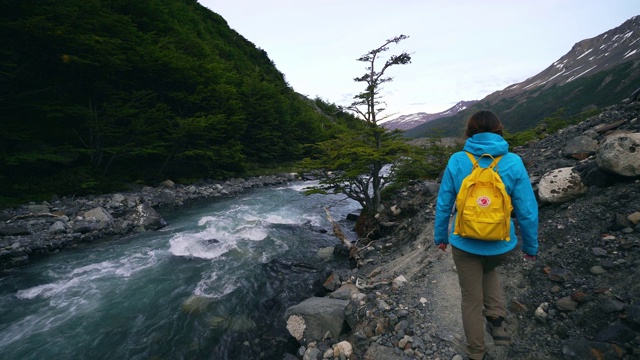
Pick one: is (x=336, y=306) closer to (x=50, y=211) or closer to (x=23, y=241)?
(x=23, y=241)

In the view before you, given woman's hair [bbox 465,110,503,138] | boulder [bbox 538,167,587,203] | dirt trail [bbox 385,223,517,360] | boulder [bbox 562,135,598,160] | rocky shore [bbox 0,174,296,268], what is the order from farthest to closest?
rocky shore [bbox 0,174,296,268] → boulder [bbox 562,135,598,160] → boulder [bbox 538,167,587,203] → dirt trail [bbox 385,223,517,360] → woman's hair [bbox 465,110,503,138]

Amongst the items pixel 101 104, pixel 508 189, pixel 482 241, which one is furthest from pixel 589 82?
pixel 101 104

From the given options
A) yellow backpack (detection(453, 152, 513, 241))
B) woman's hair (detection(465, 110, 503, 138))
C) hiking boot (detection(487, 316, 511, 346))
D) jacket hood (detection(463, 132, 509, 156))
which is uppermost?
woman's hair (detection(465, 110, 503, 138))

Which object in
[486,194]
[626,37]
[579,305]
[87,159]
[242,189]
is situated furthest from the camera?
[626,37]

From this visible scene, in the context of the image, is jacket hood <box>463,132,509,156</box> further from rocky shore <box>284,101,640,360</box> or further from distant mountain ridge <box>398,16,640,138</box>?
distant mountain ridge <box>398,16,640,138</box>

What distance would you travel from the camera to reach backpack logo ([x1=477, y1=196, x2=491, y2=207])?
87.6 inches

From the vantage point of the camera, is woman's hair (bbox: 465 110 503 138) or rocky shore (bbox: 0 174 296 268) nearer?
woman's hair (bbox: 465 110 503 138)

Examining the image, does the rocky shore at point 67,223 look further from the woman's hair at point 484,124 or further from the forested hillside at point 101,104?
the woman's hair at point 484,124

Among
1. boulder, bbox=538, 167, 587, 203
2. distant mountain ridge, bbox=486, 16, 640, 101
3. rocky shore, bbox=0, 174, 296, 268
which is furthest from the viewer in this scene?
distant mountain ridge, bbox=486, 16, 640, 101

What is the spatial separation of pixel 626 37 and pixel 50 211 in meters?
275

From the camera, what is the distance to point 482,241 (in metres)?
2.38

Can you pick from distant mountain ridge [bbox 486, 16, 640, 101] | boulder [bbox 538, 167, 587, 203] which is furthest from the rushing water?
distant mountain ridge [bbox 486, 16, 640, 101]

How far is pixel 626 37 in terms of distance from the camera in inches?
6555

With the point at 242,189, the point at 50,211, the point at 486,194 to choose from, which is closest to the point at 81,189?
the point at 50,211
